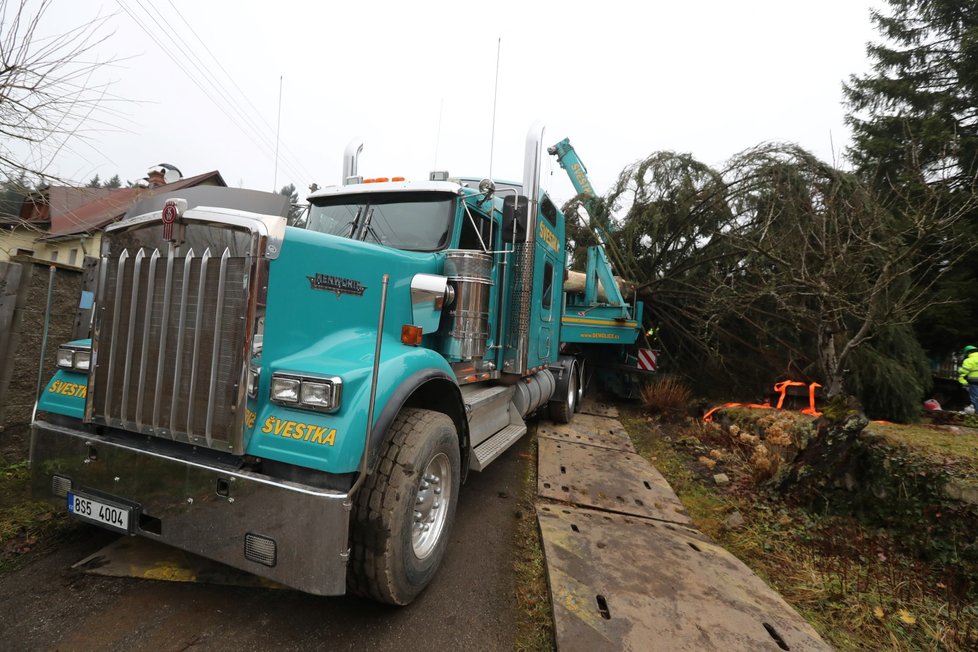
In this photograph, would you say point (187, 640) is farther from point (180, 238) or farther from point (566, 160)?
point (566, 160)

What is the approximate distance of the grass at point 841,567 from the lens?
2.70 meters

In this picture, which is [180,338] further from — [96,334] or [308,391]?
[308,391]

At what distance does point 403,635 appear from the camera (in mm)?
2350

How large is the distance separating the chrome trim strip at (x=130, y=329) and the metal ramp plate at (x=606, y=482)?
3.28 meters

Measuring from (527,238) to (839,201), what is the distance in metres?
5.54

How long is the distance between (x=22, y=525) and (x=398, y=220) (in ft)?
10.7

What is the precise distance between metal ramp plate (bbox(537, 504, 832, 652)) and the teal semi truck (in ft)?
2.87

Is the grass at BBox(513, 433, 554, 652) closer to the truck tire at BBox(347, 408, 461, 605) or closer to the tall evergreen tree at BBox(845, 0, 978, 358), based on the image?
the truck tire at BBox(347, 408, 461, 605)

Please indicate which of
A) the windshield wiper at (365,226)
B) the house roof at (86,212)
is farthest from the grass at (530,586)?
the house roof at (86,212)

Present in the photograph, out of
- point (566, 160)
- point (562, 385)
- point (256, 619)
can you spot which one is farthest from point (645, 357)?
point (256, 619)

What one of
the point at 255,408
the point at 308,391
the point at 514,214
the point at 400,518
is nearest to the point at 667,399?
the point at 514,214

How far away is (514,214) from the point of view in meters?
3.96

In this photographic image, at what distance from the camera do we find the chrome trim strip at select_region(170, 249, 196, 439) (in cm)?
221

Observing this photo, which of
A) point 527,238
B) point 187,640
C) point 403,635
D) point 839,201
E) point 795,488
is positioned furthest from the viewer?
point 839,201
